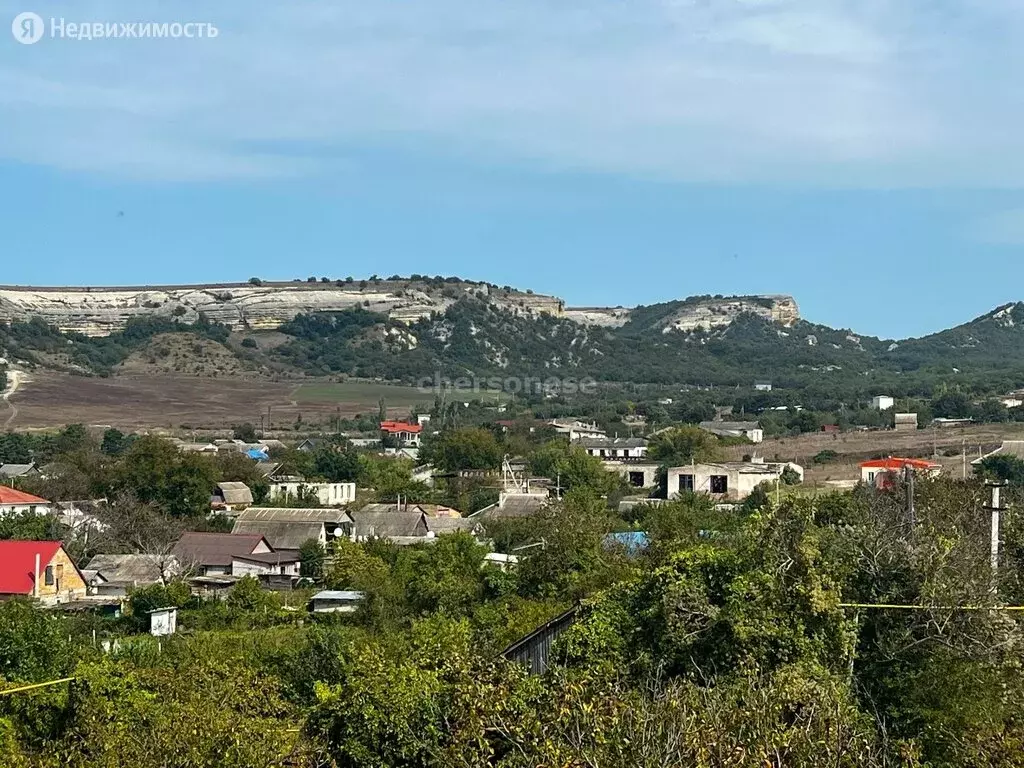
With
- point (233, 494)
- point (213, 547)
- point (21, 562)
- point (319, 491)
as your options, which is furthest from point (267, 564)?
point (319, 491)

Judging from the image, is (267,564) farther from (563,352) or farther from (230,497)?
(563,352)

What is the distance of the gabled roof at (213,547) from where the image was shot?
38.1m

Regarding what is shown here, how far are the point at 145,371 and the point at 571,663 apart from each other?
108996 millimetres

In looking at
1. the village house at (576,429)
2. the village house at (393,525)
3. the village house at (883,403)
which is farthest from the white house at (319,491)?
the village house at (883,403)

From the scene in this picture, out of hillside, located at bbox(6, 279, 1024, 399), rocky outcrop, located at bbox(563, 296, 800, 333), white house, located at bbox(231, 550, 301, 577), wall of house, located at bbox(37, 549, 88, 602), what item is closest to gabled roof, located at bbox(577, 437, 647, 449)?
white house, located at bbox(231, 550, 301, 577)

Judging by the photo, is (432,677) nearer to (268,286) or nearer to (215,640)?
(215,640)

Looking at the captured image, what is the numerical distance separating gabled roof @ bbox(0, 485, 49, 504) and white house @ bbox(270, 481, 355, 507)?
29.6ft

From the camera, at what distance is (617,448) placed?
73375 millimetres

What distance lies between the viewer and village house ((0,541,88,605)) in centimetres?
3178

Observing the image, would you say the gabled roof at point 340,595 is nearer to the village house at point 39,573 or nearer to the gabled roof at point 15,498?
the village house at point 39,573

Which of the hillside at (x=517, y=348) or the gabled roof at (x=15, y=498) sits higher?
the hillside at (x=517, y=348)

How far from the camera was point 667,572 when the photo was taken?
17.2 m

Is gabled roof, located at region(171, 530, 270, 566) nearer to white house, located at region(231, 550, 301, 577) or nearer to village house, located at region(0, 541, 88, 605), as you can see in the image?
white house, located at region(231, 550, 301, 577)

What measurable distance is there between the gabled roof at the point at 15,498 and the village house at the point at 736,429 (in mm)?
42650
